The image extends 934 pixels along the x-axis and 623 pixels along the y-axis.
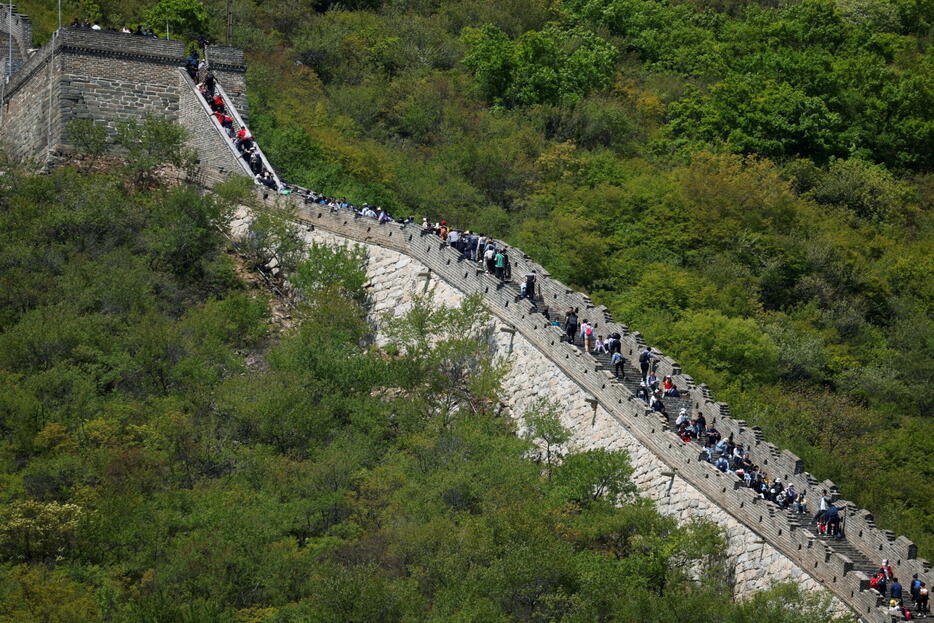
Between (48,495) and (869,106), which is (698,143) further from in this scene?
(48,495)

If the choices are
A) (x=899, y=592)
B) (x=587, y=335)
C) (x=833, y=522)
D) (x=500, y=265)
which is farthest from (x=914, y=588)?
(x=500, y=265)

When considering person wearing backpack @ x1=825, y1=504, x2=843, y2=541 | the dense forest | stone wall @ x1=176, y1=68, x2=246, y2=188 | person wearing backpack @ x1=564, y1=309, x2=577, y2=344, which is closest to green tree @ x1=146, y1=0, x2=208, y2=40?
stone wall @ x1=176, y1=68, x2=246, y2=188

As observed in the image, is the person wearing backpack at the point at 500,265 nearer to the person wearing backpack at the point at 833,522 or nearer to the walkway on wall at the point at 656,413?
the walkway on wall at the point at 656,413

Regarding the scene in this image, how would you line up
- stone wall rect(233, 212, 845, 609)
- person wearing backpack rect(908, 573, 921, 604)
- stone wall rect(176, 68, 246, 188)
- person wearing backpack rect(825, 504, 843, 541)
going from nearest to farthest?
person wearing backpack rect(908, 573, 921, 604)
stone wall rect(233, 212, 845, 609)
person wearing backpack rect(825, 504, 843, 541)
stone wall rect(176, 68, 246, 188)

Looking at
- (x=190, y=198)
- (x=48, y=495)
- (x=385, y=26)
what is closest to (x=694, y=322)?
(x=190, y=198)

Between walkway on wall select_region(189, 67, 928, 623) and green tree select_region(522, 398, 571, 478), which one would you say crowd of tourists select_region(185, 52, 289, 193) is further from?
green tree select_region(522, 398, 571, 478)

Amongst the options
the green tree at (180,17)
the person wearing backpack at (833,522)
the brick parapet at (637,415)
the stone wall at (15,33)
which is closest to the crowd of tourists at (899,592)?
the brick parapet at (637,415)
